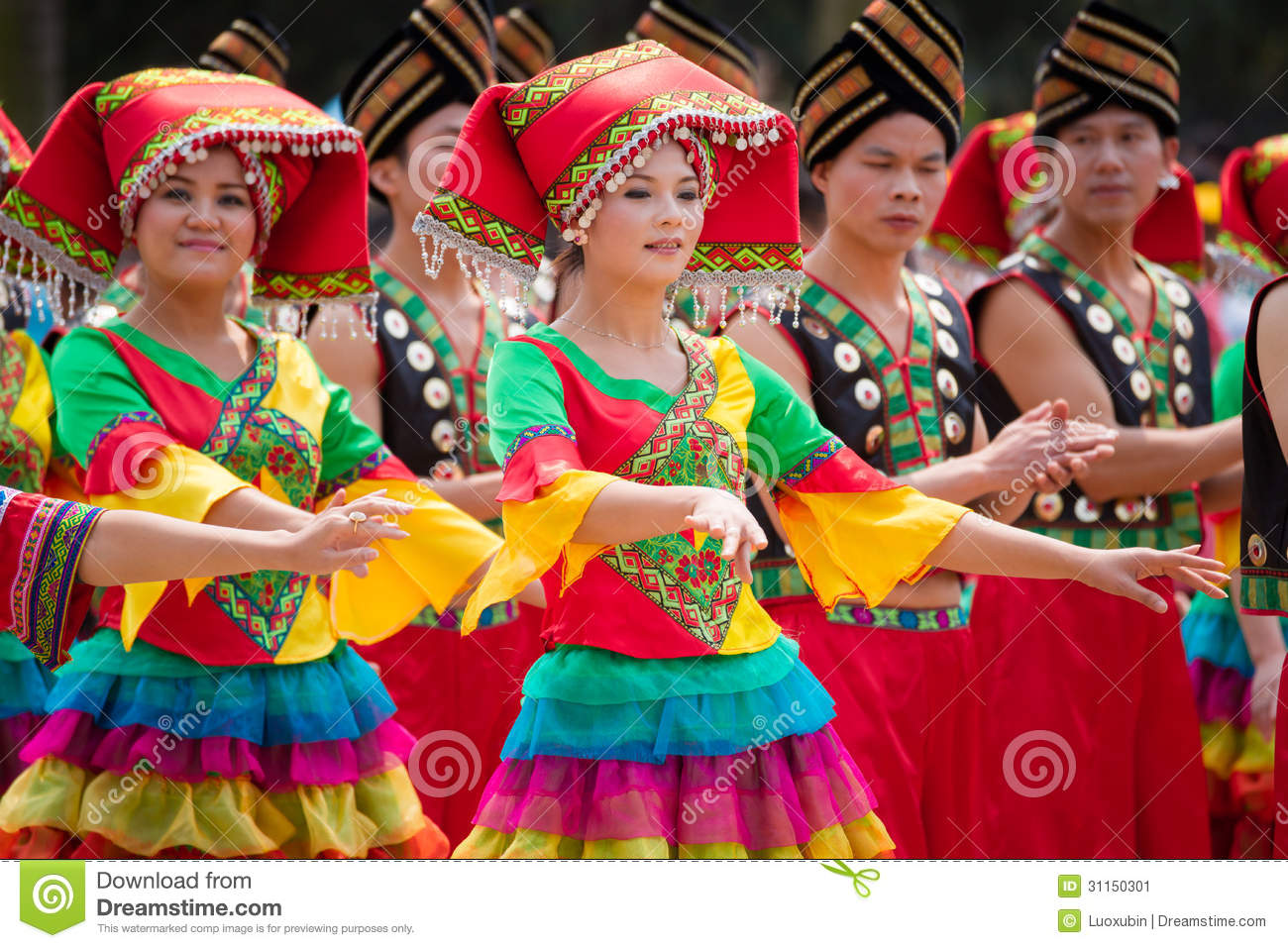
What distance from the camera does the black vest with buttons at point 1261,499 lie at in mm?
3047

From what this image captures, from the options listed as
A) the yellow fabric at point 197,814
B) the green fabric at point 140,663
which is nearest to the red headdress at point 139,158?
the green fabric at point 140,663

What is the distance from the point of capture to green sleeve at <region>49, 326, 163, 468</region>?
2.88 metres

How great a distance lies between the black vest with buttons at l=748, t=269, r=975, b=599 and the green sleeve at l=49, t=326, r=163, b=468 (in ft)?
4.48

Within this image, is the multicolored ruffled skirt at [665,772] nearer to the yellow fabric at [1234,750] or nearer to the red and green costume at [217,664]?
the red and green costume at [217,664]

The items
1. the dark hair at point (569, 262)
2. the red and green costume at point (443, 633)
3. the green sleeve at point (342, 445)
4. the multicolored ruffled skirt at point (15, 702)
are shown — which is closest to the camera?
the dark hair at point (569, 262)

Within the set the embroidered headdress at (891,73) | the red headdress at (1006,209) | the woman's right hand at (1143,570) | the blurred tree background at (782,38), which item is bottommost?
the woman's right hand at (1143,570)

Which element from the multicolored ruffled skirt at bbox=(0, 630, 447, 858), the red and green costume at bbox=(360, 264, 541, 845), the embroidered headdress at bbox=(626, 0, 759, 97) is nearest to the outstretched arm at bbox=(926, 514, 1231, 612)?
the multicolored ruffled skirt at bbox=(0, 630, 447, 858)

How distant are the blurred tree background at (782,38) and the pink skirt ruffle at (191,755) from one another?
916 centimetres

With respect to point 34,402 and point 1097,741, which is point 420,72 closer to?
point 34,402

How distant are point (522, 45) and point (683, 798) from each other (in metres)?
3.17

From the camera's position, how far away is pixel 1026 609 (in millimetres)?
3873

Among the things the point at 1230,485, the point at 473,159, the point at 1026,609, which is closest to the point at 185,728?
the point at 473,159

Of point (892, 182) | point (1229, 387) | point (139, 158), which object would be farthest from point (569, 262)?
point (1229, 387)
